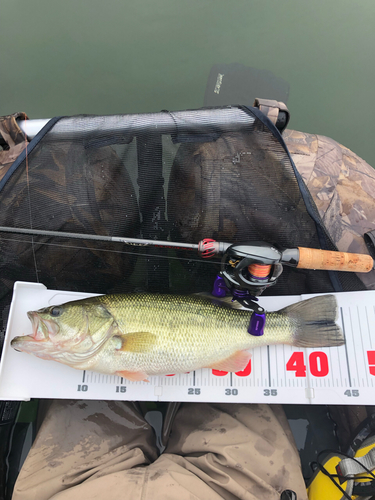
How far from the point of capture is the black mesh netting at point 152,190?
7.10 feet

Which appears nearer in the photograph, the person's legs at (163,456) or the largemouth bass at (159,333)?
the person's legs at (163,456)

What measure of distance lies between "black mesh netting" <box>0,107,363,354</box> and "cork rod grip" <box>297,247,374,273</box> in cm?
24

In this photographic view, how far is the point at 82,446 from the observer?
6.95 feet

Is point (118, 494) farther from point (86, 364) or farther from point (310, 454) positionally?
point (310, 454)

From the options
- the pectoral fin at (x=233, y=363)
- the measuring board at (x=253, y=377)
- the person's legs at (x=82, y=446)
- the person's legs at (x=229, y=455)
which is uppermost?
the pectoral fin at (x=233, y=363)

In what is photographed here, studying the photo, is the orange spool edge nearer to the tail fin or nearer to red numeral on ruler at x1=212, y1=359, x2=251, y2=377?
the tail fin

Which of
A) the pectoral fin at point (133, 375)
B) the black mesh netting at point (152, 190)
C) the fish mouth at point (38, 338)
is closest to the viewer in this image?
the fish mouth at point (38, 338)

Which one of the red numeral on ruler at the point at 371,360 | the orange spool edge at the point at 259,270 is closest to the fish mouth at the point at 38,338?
the orange spool edge at the point at 259,270

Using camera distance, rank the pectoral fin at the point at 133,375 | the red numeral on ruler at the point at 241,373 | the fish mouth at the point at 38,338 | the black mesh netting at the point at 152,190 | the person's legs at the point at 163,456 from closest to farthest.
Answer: the person's legs at the point at 163,456
the fish mouth at the point at 38,338
the pectoral fin at the point at 133,375
the black mesh netting at the point at 152,190
the red numeral on ruler at the point at 241,373

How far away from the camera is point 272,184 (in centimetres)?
222

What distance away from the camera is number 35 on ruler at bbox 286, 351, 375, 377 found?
2.23 metres

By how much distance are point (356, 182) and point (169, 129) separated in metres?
1.48

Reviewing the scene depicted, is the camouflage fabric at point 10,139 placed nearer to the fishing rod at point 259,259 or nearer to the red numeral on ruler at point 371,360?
the fishing rod at point 259,259

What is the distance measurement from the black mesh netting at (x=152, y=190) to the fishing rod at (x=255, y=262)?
0.24 m
